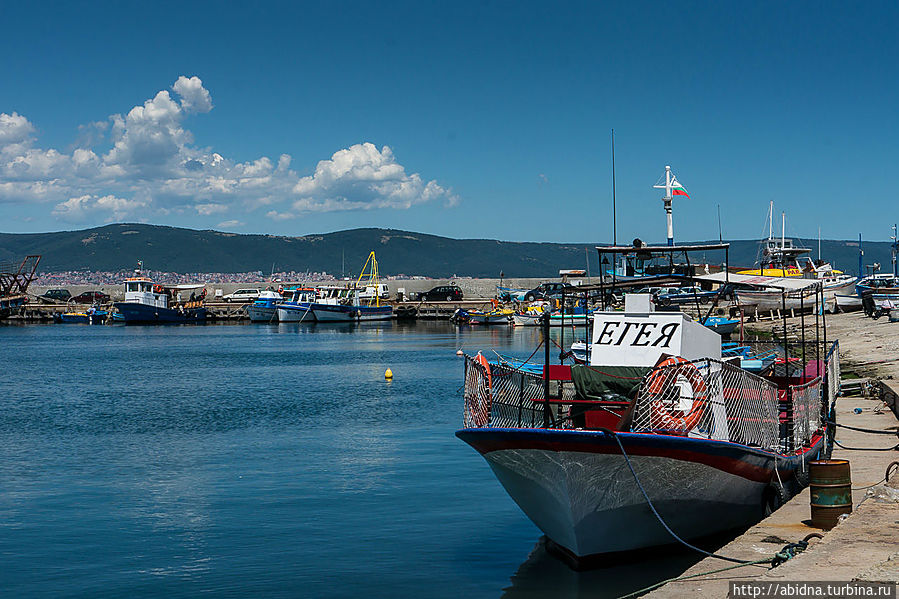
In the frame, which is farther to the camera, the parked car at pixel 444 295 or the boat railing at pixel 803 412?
the parked car at pixel 444 295

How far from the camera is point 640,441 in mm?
10906

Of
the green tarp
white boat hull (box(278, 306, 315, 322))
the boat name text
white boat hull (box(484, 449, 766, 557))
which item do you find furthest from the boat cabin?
white boat hull (box(484, 449, 766, 557))

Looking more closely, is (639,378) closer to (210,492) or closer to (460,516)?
(460,516)

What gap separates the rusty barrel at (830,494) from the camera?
11.3m

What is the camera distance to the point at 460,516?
1577 cm

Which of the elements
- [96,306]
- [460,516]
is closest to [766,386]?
[460,516]

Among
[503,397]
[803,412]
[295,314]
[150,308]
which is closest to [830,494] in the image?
[803,412]

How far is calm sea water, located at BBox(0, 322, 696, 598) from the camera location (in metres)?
12.6

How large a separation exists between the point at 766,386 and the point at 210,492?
1054 cm

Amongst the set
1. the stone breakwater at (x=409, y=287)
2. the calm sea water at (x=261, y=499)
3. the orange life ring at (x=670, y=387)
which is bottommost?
the calm sea water at (x=261, y=499)

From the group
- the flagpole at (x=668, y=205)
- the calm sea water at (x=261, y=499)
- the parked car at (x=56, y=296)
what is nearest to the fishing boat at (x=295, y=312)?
the parked car at (x=56, y=296)

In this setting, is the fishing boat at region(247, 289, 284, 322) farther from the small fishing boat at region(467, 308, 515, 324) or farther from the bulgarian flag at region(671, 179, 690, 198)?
the bulgarian flag at region(671, 179, 690, 198)

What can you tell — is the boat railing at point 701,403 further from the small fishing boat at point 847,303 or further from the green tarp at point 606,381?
the small fishing boat at point 847,303

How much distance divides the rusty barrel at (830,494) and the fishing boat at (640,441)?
1.00m
